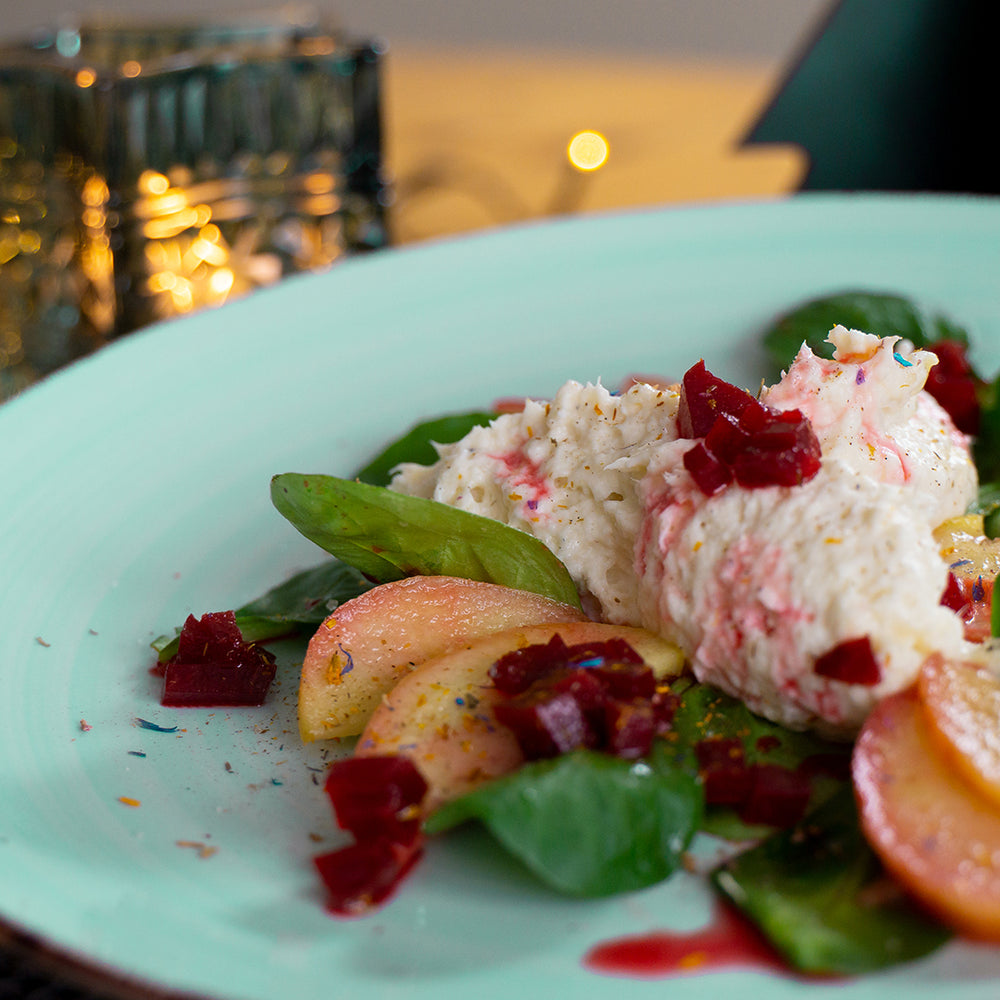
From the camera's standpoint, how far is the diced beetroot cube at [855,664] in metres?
1.33

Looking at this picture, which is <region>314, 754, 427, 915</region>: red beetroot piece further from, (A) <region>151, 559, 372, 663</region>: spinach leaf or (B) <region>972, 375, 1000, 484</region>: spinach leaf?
(B) <region>972, 375, 1000, 484</region>: spinach leaf

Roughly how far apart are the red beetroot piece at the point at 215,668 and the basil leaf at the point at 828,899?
68 centimetres

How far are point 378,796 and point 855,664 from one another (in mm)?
557

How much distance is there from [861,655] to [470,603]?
0.52 metres

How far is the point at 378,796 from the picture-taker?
128 centimetres

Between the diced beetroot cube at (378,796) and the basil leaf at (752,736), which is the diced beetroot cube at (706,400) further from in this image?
the diced beetroot cube at (378,796)

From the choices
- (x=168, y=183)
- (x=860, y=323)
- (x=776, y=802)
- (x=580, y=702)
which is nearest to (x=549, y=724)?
(x=580, y=702)

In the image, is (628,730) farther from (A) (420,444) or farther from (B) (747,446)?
(A) (420,444)

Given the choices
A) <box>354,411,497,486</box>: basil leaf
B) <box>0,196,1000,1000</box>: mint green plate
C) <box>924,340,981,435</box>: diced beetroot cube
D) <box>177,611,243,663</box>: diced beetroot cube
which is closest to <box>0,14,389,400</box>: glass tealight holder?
<box>0,196,1000,1000</box>: mint green plate

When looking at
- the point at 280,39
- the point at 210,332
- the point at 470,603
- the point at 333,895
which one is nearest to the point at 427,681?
the point at 470,603

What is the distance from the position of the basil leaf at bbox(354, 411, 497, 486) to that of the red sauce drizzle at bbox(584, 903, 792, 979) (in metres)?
1.09

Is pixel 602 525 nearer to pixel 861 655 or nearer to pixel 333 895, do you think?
pixel 861 655

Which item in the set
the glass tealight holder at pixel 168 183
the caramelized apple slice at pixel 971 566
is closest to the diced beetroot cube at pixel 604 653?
the caramelized apple slice at pixel 971 566

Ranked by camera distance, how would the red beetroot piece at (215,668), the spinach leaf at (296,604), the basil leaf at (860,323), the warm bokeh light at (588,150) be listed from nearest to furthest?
1. the red beetroot piece at (215,668)
2. the spinach leaf at (296,604)
3. the basil leaf at (860,323)
4. the warm bokeh light at (588,150)
